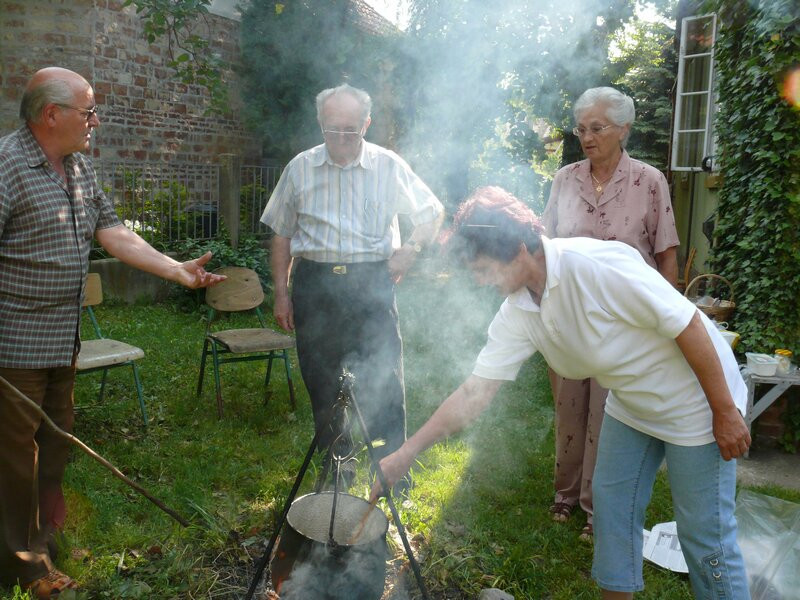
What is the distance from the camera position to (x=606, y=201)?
3627 mm

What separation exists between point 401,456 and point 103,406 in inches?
153

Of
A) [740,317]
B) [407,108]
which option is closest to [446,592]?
[740,317]

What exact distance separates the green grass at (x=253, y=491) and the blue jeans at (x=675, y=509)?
0.80m

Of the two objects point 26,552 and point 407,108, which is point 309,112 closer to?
point 407,108

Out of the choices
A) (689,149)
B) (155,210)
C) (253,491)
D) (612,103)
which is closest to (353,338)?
(253,491)

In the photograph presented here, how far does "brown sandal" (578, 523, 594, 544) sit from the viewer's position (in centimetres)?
376

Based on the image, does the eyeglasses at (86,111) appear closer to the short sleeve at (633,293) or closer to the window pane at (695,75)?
the short sleeve at (633,293)

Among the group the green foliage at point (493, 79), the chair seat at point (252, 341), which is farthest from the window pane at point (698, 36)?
the chair seat at point (252, 341)

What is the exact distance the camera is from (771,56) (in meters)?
4.85

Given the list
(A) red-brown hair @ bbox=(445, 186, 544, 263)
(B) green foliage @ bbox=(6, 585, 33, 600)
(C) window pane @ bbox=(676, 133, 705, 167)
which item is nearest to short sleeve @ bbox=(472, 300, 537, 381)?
(A) red-brown hair @ bbox=(445, 186, 544, 263)

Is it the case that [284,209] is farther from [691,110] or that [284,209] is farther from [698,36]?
[698,36]

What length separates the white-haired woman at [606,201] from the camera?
3525 millimetres

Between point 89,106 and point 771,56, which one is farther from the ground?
point 771,56

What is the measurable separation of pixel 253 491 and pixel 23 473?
1.52 metres
